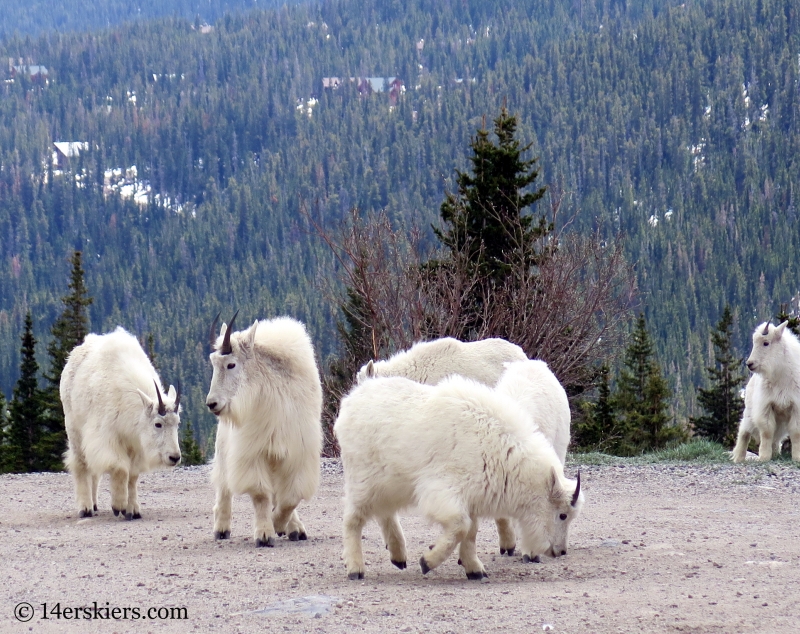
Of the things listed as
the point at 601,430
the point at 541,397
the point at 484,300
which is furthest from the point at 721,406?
the point at 541,397

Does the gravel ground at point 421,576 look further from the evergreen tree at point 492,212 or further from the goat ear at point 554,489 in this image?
the evergreen tree at point 492,212

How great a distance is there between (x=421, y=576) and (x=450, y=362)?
4.11 metres

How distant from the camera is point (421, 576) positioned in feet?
25.2

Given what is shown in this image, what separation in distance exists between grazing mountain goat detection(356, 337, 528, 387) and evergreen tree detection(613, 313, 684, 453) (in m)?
18.9

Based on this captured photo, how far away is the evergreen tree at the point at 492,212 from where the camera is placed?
23.8 metres

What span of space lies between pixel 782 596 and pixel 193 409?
363ft

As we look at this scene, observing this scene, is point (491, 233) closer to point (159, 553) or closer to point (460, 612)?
point (159, 553)

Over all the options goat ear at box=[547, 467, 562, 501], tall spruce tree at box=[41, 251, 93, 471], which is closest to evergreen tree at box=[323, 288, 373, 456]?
goat ear at box=[547, 467, 562, 501]

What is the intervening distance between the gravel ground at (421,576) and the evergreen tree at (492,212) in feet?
38.7

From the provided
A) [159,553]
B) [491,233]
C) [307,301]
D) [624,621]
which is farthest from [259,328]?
[307,301]

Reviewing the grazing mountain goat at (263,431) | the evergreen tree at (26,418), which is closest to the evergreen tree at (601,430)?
the grazing mountain goat at (263,431)

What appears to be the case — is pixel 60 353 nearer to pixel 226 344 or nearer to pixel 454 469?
pixel 226 344

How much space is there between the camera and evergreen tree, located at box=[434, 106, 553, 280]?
936 inches

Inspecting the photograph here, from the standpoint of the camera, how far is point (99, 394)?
1225 centimetres
